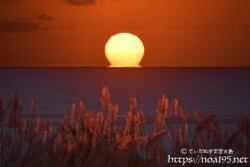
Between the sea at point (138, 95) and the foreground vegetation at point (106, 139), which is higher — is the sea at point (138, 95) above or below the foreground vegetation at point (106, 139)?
above

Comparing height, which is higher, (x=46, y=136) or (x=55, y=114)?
(x=55, y=114)

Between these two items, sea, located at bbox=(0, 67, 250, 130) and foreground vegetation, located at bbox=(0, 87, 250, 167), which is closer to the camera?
foreground vegetation, located at bbox=(0, 87, 250, 167)

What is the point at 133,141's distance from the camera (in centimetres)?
394

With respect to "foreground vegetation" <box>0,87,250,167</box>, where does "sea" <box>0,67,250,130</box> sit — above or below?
above

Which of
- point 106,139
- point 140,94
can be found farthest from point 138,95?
point 106,139

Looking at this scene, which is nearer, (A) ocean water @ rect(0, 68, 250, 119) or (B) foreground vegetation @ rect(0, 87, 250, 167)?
(B) foreground vegetation @ rect(0, 87, 250, 167)

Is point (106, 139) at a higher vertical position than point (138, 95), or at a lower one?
lower

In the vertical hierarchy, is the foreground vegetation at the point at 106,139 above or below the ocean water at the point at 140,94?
below

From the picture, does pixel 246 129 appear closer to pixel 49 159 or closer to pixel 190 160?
pixel 190 160

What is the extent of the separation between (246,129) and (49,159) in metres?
1.60

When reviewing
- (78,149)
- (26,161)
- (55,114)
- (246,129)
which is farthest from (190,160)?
(55,114)

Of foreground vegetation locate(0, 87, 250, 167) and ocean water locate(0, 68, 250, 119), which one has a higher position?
ocean water locate(0, 68, 250, 119)

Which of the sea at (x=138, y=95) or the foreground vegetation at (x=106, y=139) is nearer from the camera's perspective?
the foreground vegetation at (x=106, y=139)

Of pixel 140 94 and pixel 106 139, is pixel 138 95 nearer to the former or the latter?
pixel 140 94
